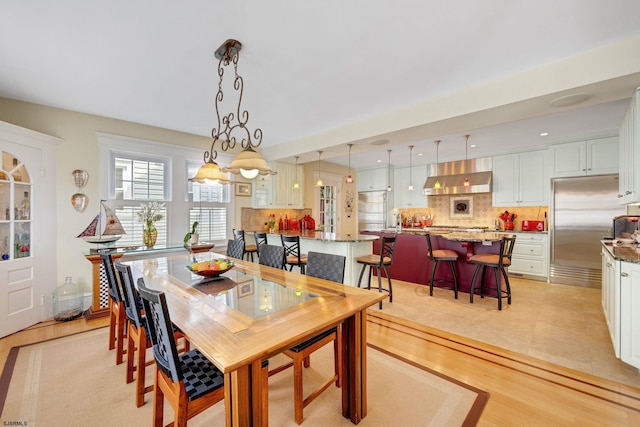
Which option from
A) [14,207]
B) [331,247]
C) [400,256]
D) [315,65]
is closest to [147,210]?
[14,207]

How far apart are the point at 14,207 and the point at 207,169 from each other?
237cm

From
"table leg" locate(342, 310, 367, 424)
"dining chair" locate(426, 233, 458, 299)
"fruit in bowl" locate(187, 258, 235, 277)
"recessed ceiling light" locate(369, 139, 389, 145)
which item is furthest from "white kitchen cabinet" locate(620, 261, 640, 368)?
"fruit in bowl" locate(187, 258, 235, 277)

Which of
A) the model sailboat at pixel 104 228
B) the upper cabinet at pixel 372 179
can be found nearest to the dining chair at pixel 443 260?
the upper cabinet at pixel 372 179

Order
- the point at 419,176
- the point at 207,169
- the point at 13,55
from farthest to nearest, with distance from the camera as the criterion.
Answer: the point at 419,176, the point at 207,169, the point at 13,55

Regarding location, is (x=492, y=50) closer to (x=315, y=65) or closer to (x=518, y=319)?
(x=315, y=65)

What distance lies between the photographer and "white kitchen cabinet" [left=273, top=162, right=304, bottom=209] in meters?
5.33

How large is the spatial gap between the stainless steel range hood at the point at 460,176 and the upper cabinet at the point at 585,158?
1108 millimetres

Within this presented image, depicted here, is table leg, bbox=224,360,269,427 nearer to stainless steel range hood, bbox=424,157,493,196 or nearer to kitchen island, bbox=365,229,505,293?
kitchen island, bbox=365,229,505,293

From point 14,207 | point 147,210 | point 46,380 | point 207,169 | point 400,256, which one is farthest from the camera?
point 400,256

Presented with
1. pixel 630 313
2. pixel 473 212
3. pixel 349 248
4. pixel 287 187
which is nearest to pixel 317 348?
pixel 349 248

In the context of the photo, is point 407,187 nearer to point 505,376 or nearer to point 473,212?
point 473,212

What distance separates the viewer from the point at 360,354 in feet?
5.45

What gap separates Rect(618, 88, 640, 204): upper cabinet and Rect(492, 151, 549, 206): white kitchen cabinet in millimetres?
2357

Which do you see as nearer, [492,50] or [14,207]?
[492,50]
